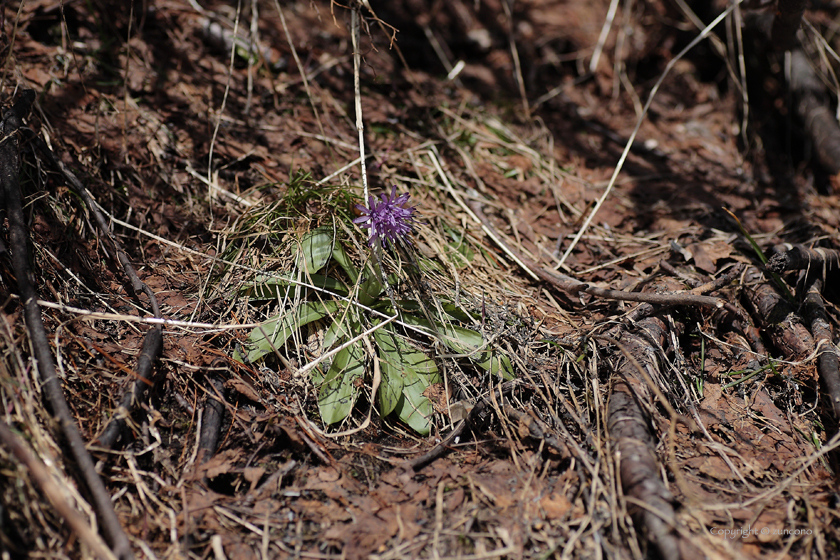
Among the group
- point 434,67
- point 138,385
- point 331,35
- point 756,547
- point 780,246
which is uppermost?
point 331,35

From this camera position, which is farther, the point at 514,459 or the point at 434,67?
the point at 434,67

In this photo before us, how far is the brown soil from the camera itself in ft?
4.83

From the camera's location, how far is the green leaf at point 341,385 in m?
1.82

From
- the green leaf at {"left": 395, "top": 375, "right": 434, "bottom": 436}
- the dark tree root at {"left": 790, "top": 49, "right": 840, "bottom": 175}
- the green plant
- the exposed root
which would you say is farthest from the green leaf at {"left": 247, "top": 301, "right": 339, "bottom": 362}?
the dark tree root at {"left": 790, "top": 49, "right": 840, "bottom": 175}

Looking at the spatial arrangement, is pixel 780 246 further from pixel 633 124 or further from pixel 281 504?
pixel 281 504

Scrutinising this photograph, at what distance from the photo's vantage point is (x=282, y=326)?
6.46 ft

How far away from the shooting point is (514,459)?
1.69 m

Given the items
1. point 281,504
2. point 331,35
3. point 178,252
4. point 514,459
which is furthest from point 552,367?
point 331,35

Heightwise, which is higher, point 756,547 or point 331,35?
point 331,35

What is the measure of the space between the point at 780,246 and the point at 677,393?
91cm

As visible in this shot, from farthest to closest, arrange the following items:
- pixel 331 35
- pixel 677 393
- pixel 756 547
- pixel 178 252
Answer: pixel 331 35
pixel 178 252
pixel 677 393
pixel 756 547

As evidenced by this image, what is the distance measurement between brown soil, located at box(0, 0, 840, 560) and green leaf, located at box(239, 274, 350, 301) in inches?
2.6

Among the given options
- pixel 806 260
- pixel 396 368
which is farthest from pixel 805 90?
pixel 396 368

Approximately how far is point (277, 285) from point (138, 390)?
22.6 inches
